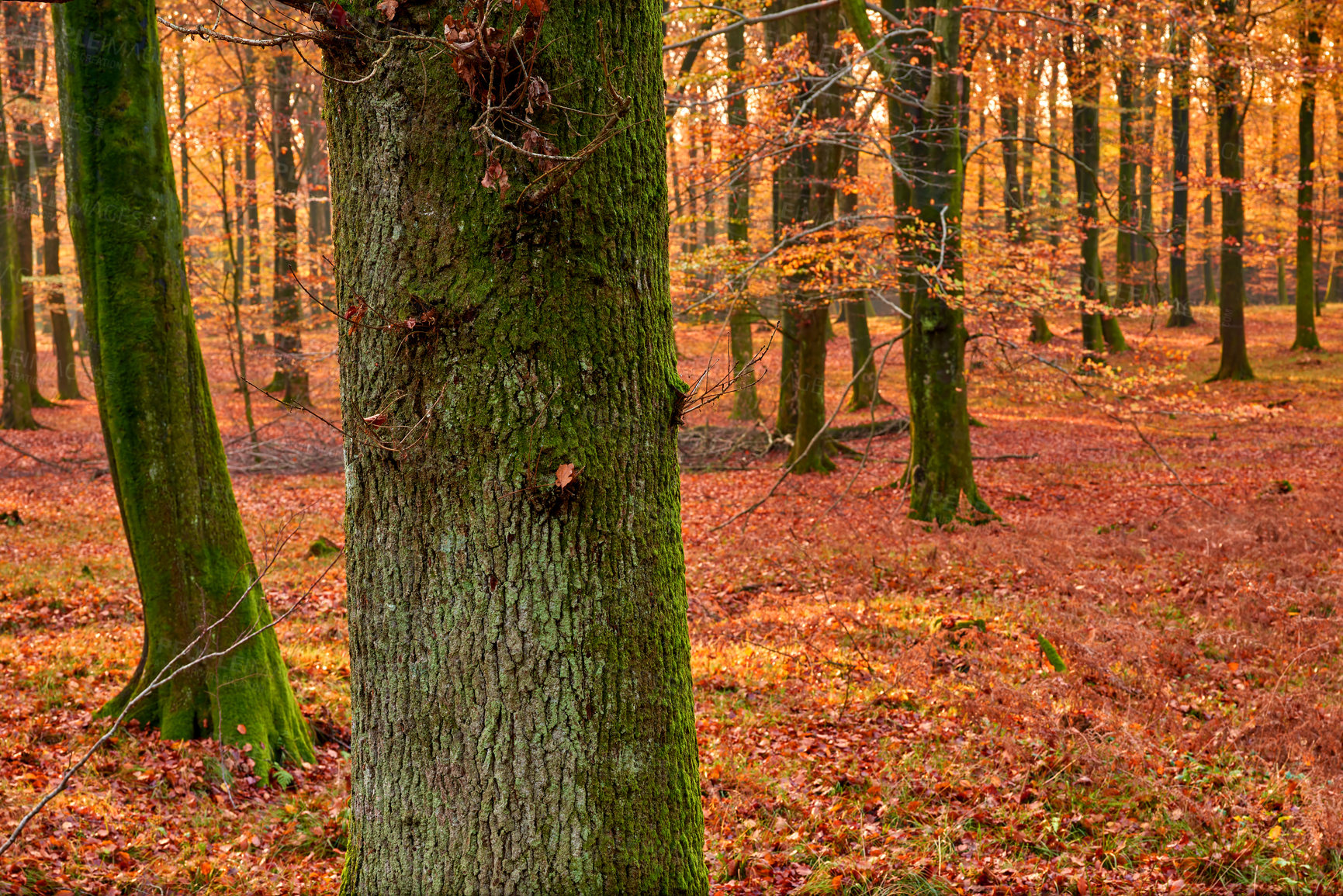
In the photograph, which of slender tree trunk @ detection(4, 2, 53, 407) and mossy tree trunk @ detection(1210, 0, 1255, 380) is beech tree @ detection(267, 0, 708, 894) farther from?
mossy tree trunk @ detection(1210, 0, 1255, 380)

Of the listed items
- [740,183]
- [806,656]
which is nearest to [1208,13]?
[740,183]

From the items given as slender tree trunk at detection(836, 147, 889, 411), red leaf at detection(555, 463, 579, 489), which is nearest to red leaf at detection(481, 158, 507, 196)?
red leaf at detection(555, 463, 579, 489)

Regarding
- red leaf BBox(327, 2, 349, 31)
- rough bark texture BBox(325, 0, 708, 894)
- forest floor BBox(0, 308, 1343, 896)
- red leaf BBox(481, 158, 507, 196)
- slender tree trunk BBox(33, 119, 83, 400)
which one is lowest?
forest floor BBox(0, 308, 1343, 896)

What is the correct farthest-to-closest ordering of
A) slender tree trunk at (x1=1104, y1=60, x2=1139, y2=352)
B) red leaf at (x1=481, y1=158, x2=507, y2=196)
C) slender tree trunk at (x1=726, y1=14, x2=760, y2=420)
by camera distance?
slender tree trunk at (x1=1104, y1=60, x2=1139, y2=352)
slender tree trunk at (x1=726, y1=14, x2=760, y2=420)
red leaf at (x1=481, y1=158, x2=507, y2=196)

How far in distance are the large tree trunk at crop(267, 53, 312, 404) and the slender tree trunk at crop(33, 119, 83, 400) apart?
5.93m

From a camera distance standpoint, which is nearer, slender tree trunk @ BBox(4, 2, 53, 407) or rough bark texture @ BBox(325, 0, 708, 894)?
rough bark texture @ BBox(325, 0, 708, 894)

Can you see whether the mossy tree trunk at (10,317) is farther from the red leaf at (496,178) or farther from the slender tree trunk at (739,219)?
the red leaf at (496,178)

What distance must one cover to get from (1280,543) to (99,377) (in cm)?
1069

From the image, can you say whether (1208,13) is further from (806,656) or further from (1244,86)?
(806,656)

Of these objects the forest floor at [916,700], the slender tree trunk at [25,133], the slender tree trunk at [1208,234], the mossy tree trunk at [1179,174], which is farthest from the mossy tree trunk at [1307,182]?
the slender tree trunk at [25,133]

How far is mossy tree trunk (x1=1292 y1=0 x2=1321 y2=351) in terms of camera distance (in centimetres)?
1830

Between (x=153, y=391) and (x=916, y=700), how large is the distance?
5328 millimetres

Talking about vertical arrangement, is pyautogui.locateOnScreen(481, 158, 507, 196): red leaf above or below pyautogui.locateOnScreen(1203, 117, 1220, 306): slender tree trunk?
below

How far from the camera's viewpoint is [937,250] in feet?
34.6
